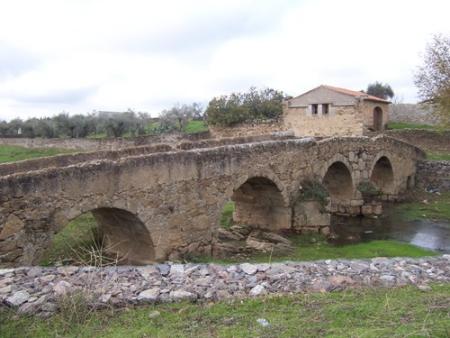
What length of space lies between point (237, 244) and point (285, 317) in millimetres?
8251

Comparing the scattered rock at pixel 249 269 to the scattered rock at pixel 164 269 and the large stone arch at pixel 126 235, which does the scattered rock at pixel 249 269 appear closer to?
the scattered rock at pixel 164 269

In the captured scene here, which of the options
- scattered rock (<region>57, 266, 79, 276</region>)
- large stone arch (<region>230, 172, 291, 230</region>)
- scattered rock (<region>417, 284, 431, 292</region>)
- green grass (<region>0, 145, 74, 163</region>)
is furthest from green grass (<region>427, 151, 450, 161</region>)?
green grass (<region>0, 145, 74, 163</region>)

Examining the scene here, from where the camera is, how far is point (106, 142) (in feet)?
104

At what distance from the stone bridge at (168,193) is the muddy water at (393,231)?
2.93ft

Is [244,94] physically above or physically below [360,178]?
above

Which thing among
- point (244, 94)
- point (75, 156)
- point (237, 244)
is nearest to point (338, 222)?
point (237, 244)

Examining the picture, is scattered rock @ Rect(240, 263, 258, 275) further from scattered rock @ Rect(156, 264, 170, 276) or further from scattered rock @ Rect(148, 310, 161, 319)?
scattered rock @ Rect(148, 310, 161, 319)

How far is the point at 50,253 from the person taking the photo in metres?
9.38

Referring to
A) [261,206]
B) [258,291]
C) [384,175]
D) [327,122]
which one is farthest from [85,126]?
[258,291]

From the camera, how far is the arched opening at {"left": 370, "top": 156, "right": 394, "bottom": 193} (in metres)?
20.4

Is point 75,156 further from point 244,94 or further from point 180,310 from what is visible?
point 244,94

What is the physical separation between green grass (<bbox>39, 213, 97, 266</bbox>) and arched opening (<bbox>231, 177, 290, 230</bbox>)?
4784 millimetres

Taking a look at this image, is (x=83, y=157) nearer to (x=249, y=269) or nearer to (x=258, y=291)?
(x=249, y=269)

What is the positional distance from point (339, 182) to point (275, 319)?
14.4 metres
